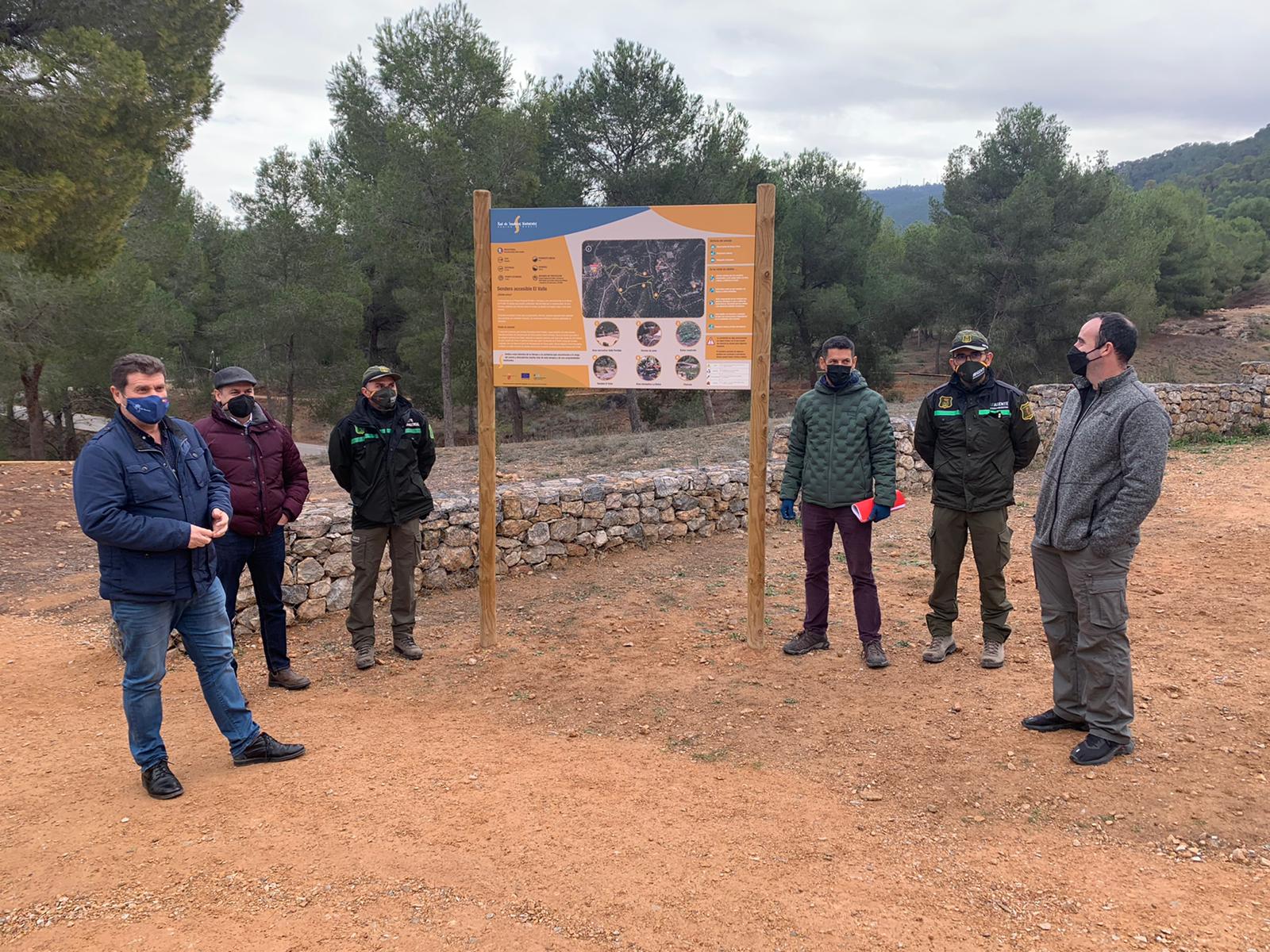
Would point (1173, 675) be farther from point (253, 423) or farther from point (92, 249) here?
point (92, 249)

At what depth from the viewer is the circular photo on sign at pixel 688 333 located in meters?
4.86

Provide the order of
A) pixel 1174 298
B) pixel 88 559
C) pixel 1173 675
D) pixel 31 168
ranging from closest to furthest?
pixel 1173 675 → pixel 88 559 → pixel 31 168 → pixel 1174 298

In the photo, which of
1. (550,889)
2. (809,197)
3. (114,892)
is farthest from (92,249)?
(809,197)

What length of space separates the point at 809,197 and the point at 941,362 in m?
10.7

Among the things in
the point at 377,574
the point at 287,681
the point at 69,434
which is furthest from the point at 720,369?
the point at 69,434

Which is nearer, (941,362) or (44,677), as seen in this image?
(44,677)

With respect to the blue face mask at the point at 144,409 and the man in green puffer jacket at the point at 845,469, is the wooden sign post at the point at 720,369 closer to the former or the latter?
the man in green puffer jacket at the point at 845,469

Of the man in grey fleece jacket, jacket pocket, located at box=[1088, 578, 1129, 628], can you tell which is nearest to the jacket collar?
the man in grey fleece jacket

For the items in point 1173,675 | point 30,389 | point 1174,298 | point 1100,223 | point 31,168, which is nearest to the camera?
point 1173,675

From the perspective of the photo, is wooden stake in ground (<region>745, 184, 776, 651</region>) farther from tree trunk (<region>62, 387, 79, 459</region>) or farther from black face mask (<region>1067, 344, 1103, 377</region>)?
tree trunk (<region>62, 387, 79, 459</region>)

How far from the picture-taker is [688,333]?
4.86 metres

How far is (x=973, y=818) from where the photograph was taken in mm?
3055

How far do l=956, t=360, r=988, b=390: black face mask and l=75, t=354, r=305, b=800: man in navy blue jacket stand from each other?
12.0 ft

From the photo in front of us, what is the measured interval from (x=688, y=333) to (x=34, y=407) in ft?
61.2
